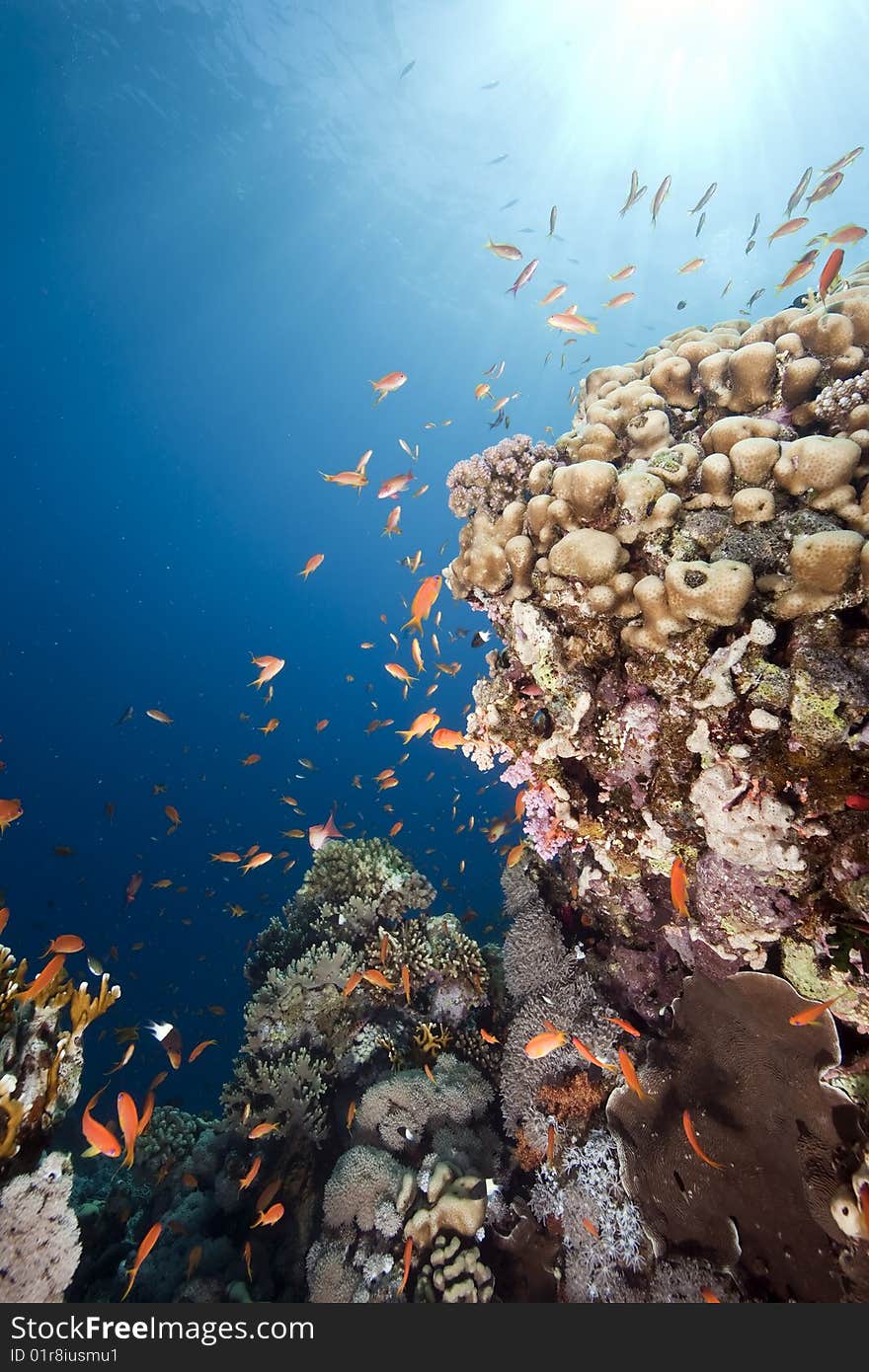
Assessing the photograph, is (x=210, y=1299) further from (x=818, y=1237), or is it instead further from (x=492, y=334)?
(x=492, y=334)

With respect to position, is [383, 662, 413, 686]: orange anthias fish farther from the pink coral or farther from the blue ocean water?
the blue ocean water

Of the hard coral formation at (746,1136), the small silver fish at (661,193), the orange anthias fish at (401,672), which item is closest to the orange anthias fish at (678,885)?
the hard coral formation at (746,1136)

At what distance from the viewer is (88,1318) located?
385 centimetres

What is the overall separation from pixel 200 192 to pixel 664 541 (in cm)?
6247

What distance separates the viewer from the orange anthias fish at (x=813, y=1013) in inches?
120

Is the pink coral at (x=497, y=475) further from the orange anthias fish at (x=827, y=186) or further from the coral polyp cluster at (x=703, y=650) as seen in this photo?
the orange anthias fish at (x=827, y=186)

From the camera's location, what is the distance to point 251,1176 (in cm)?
544

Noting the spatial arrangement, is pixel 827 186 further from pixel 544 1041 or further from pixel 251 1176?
pixel 251 1176

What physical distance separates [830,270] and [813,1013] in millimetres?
5413

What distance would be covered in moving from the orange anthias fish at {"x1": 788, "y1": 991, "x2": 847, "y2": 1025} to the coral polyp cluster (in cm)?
8

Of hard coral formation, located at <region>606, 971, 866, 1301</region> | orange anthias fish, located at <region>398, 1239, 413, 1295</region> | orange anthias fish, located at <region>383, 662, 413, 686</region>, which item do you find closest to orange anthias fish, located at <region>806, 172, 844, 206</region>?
orange anthias fish, located at <region>383, 662, 413, 686</region>

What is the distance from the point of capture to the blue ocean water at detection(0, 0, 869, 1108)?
30.7 m

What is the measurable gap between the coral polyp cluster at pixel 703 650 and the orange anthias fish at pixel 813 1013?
0.25ft

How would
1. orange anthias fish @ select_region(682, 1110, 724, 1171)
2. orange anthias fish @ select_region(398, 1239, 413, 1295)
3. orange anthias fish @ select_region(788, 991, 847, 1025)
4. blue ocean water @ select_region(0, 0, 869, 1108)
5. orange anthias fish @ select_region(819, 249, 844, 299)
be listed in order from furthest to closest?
blue ocean water @ select_region(0, 0, 869, 1108)
orange anthias fish @ select_region(398, 1239, 413, 1295)
orange anthias fish @ select_region(819, 249, 844, 299)
orange anthias fish @ select_region(682, 1110, 724, 1171)
orange anthias fish @ select_region(788, 991, 847, 1025)
